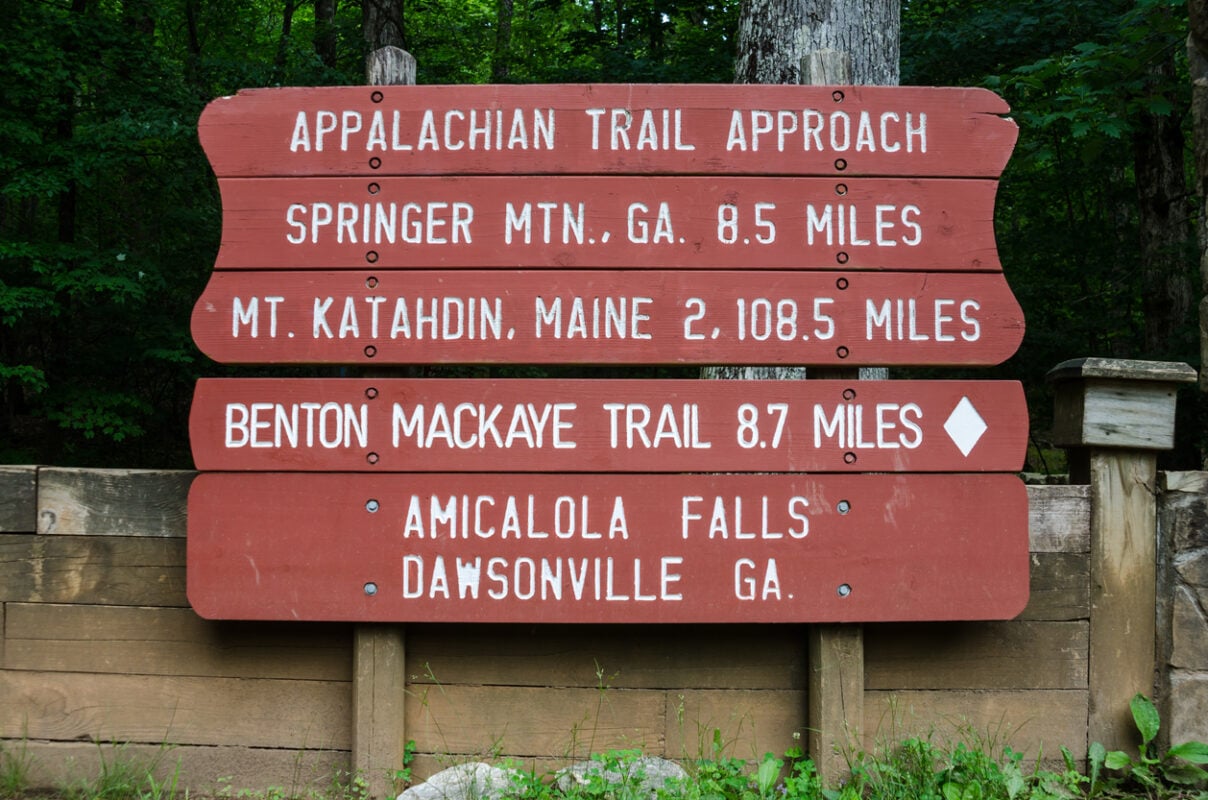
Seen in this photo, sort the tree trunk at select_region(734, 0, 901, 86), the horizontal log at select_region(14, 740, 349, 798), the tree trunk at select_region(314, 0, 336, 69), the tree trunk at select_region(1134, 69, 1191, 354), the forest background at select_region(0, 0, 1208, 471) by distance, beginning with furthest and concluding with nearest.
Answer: the tree trunk at select_region(314, 0, 336, 69) < the tree trunk at select_region(1134, 69, 1191, 354) < the forest background at select_region(0, 0, 1208, 471) < the tree trunk at select_region(734, 0, 901, 86) < the horizontal log at select_region(14, 740, 349, 798)

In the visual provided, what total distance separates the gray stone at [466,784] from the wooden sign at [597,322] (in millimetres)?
1412

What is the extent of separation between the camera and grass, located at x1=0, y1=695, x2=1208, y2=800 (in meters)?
2.88

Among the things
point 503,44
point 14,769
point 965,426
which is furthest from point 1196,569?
point 503,44

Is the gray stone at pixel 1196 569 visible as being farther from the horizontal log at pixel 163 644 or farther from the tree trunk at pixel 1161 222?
the tree trunk at pixel 1161 222

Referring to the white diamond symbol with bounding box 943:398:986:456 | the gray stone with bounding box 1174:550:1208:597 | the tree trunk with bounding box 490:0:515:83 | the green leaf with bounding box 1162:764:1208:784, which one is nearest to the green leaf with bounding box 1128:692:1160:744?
the green leaf with bounding box 1162:764:1208:784

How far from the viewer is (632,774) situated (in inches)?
118

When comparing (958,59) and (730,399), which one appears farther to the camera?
(958,59)

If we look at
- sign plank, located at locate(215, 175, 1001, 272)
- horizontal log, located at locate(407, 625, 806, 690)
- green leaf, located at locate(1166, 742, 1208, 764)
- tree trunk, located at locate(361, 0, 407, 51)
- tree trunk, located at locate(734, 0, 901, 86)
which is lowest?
green leaf, located at locate(1166, 742, 1208, 764)

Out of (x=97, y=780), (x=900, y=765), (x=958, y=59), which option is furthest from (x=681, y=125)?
(x=958, y=59)

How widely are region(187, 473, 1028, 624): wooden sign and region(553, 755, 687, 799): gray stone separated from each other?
19.9 inches

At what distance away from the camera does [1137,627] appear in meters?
3.11

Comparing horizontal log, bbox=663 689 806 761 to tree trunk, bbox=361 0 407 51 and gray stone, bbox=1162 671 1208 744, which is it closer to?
gray stone, bbox=1162 671 1208 744

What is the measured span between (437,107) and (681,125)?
0.88m

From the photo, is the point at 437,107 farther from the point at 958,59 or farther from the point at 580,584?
the point at 958,59
